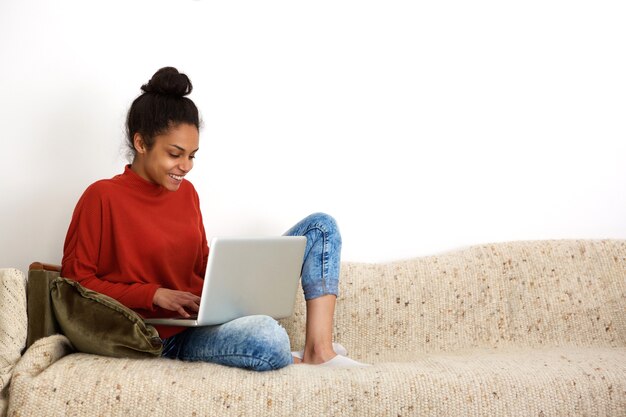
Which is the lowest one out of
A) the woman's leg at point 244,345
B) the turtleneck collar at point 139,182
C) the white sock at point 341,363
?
the white sock at point 341,363

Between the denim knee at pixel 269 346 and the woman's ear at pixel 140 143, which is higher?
the woman's ear at pixel 140 143

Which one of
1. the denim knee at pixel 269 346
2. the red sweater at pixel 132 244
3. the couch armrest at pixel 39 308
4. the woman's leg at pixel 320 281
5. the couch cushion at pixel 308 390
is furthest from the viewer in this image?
the woman's leg at pixel 320 281

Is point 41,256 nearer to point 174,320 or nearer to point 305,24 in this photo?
point 174,320

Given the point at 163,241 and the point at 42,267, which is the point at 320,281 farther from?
the point at 42,267

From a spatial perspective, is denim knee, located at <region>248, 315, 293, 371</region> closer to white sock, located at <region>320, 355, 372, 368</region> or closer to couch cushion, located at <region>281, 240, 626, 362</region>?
white sock, located at <region>320, 355, 372, 368</region>

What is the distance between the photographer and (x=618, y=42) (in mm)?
2830

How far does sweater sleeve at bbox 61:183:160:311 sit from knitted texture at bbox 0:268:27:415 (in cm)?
14

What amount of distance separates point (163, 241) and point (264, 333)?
17.8 inches

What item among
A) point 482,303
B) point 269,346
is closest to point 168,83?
point 269,346

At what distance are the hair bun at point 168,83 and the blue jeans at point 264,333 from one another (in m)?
0.47

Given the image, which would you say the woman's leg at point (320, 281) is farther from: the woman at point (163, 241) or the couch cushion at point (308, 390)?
the couch cushion at point (308, 390)

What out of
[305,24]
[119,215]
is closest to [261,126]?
[305,24]

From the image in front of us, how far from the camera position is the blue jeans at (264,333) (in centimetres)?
181

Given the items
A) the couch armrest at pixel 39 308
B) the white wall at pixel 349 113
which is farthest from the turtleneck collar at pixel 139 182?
the white wall at pixel 349 113
